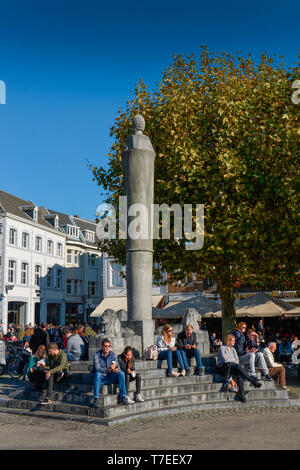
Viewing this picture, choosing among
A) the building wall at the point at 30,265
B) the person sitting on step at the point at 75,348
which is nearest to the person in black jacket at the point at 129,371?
the person sitting on step at the point at 75,348

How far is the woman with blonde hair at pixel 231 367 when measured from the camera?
39.7 feet

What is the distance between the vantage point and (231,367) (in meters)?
12.2

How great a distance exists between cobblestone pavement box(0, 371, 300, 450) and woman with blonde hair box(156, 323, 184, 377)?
1614 millimetres

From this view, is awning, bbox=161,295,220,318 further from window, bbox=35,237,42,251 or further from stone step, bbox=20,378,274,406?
window, bbox=35,237,42,251

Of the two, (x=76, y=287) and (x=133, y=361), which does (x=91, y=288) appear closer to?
(x=76, y=287)

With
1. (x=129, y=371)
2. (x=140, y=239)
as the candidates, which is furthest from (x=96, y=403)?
(x=140, y=239)

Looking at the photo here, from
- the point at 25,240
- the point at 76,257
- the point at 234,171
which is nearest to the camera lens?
the point at 234,171

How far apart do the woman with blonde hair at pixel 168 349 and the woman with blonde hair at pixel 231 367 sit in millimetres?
1025

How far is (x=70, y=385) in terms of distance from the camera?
1133 cm

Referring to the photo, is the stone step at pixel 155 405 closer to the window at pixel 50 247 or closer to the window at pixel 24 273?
the window at pixel 24 273

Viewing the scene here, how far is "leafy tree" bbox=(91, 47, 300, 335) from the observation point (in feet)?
58.8

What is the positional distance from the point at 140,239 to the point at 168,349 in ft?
11.2

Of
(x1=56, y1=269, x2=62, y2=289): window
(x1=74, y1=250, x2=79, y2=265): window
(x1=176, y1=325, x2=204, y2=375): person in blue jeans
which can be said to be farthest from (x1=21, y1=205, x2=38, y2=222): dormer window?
(x1=176, y1=325, x2=204, y2=375): person in blue jeans

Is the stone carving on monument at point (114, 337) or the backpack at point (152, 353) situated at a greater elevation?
the stone carving on monument at point (114, 337)
